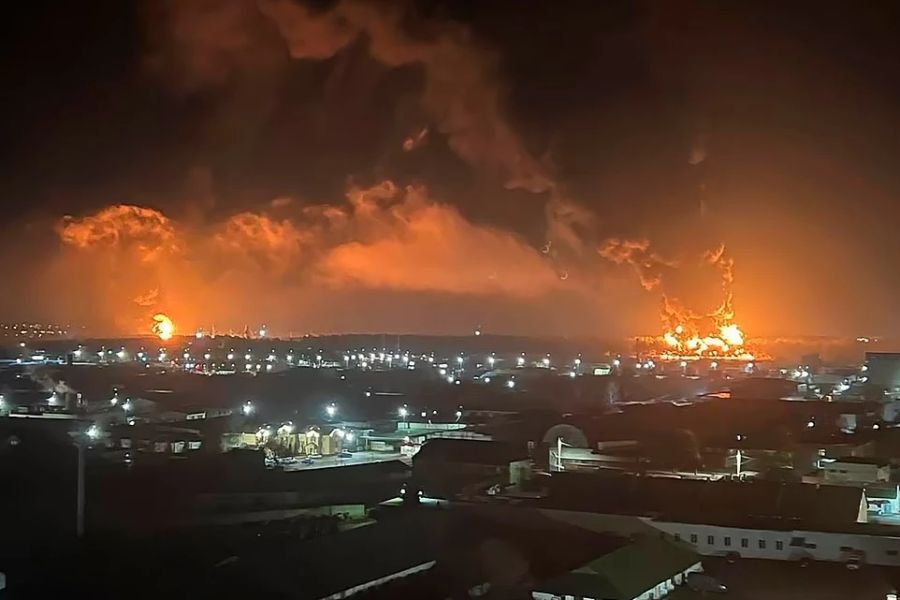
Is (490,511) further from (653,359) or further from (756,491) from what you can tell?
(653,359)

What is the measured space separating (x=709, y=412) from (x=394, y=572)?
957cm

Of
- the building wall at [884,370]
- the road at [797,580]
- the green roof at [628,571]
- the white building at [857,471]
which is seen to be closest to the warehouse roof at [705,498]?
the road at [797,580]

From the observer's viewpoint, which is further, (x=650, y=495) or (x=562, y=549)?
(x=650, y=495)

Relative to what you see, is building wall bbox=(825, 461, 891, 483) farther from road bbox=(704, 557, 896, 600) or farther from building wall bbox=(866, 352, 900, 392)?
building wall bbox=(866, 352, 900, 392)

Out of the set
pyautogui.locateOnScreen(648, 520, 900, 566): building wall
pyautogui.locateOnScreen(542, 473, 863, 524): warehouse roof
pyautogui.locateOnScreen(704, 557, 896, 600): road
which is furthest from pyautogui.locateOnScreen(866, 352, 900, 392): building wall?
pyautogui.locateOnScreen(704, 557, 896, 600): road

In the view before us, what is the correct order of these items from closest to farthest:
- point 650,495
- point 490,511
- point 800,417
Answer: point 490,511
point 650,495
point 800,417

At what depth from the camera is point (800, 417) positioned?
575 inches

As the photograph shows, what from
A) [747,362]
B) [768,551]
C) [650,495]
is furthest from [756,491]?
[747,362]

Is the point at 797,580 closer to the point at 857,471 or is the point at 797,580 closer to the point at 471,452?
the point at 857,471

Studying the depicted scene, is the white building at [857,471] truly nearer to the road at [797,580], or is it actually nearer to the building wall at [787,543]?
the building wall at [787,543]

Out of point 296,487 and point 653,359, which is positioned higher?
point 653,359

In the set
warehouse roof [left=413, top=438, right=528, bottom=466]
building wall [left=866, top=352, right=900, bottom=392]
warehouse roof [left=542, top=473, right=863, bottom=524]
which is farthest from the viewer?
building wall [left=866, top=352, right=900, bottom=392]

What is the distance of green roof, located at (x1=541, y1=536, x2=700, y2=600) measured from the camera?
580cm

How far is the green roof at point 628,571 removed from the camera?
5.80 meters
